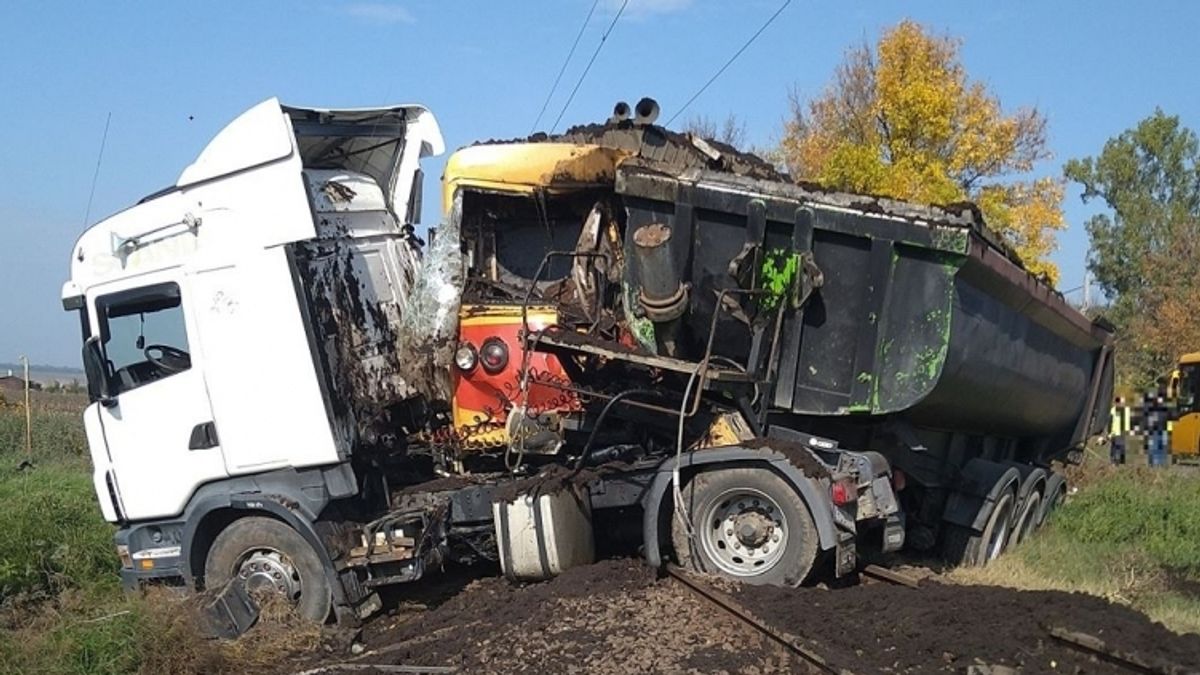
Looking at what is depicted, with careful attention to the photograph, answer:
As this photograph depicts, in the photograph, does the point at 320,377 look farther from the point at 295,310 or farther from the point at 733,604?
the point at 733,604

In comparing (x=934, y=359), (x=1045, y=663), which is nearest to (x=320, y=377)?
(x=934, y=359)

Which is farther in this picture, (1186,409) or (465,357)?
(1186,409)

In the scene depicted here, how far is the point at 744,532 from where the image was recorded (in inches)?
314

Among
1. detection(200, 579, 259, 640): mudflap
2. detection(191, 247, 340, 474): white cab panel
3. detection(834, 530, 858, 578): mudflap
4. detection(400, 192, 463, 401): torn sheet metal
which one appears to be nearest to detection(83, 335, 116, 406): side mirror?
detection(191, 247, 340, 474): white cab panel

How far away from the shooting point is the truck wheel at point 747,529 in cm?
771

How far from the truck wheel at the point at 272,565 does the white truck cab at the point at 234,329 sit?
0.79 feet

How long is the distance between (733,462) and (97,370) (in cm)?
459

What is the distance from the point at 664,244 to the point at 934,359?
179 centimetres

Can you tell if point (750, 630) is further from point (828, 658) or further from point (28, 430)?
point (28, 430)

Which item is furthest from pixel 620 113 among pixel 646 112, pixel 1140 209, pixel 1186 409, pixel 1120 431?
pixel 1140 209

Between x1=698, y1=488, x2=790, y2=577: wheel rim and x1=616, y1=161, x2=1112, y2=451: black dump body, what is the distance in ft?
2.13

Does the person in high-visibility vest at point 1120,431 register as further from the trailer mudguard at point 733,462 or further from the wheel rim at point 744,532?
the trailer mudguard at point 733,462

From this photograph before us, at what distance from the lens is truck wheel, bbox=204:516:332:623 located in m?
8.46

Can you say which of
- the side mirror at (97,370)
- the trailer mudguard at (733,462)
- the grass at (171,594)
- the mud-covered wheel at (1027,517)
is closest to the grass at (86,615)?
the grass at (171,594)
